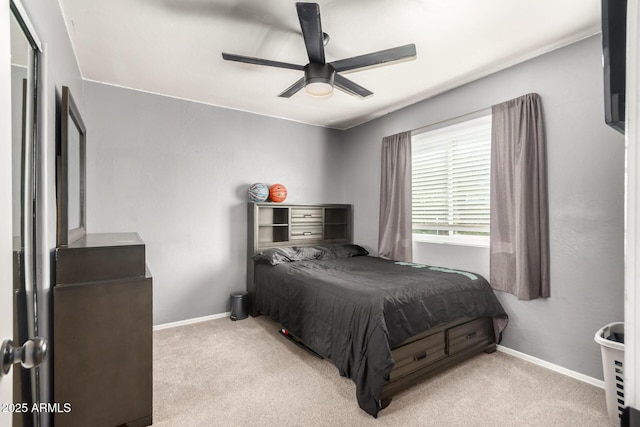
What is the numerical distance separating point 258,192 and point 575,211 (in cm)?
320

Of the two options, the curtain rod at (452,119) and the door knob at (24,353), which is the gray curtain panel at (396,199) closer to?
the curtain rod at (452,119)

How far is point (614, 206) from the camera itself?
2229 mm

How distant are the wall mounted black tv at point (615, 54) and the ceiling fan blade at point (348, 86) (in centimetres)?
170

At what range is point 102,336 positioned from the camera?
177 cm

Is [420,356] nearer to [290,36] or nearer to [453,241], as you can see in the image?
[453,241]

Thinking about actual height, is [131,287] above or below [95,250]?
below

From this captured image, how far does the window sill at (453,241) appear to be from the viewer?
3080 mm

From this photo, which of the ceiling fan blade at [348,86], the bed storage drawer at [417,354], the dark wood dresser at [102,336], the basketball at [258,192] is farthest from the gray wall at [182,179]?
the bed storage drawer at [417,354]

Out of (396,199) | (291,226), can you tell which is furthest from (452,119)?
(291,226)

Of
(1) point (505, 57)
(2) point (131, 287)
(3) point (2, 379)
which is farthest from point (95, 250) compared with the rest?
(1) point (505, 57)

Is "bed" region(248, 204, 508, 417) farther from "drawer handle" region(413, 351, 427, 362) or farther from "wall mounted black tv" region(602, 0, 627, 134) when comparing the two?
"wall mounted black tv" region(602, 0, 627, 134)

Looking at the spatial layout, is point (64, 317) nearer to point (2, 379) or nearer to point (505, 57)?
point (2, 379)

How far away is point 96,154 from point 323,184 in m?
2.88

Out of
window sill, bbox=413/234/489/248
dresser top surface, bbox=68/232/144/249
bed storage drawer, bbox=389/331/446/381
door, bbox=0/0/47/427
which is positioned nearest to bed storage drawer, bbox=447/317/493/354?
bed storage drawer, bbox=389/331/446/381
